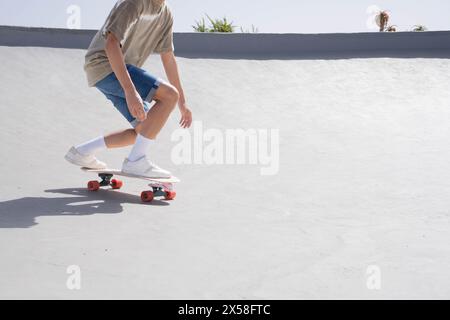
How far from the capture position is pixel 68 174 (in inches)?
211

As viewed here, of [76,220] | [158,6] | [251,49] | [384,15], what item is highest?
[384,15]

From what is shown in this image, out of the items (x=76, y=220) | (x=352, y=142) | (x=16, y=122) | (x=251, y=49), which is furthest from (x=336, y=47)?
(x=76, y=220)

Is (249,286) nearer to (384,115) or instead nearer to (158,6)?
(158,6)

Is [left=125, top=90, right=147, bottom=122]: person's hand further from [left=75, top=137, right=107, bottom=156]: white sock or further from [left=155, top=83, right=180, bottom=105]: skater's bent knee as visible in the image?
[left=75, top=137, right=107, bottom=156]: white sock

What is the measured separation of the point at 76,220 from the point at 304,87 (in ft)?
17.3

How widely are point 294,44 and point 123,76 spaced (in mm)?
6506

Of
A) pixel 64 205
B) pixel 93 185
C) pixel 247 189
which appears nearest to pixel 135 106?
pixel 64 205

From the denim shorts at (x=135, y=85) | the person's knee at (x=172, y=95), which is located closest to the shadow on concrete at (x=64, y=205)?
the denim shorts at (x=135, y=85)

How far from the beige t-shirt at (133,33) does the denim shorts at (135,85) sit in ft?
0.17

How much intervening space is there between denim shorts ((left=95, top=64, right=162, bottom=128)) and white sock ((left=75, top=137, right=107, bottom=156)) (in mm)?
262

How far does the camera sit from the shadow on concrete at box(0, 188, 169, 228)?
3.96 meters

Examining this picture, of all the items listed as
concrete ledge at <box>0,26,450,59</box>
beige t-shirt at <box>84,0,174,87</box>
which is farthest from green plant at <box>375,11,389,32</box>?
beige t-shirt at <box>84,0,174,87</box>

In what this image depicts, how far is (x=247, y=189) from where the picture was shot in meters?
5.04

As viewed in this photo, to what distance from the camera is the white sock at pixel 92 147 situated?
471 cm
